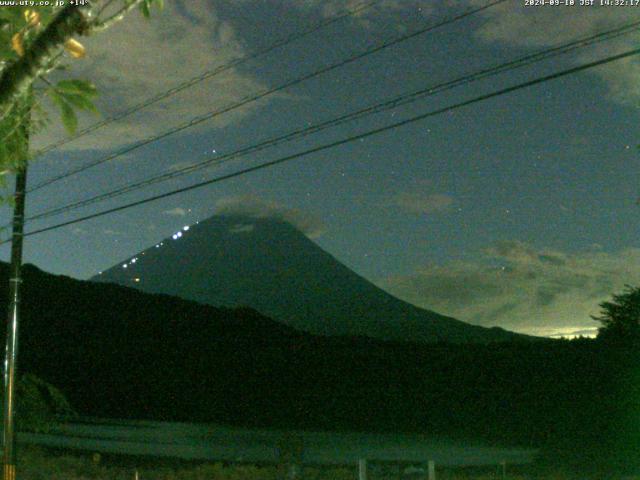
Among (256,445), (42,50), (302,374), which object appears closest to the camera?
(42,50)

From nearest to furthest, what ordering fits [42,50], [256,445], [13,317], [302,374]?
[42,50] < [13,317] < [256,445] < [302,374]

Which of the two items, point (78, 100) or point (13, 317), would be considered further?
point (13, 317)

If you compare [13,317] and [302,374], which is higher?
[302,374]

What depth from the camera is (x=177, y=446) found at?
108 ft

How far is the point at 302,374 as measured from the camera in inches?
2589

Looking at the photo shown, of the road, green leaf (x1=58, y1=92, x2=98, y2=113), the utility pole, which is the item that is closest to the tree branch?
green leaf (x1=58, y1=92, x2=98, y2=113)

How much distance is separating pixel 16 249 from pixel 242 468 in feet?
27.7

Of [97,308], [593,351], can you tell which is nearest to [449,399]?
[593,351]

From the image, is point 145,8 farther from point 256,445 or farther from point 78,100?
point 256,445

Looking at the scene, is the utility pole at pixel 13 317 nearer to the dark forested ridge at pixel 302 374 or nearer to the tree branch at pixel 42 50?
the tree branch at pixel 42 50

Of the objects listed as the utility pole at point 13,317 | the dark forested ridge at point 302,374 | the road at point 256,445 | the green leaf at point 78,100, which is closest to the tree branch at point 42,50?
the green leaf at point 78,100

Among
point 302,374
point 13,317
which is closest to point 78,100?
point 13,317

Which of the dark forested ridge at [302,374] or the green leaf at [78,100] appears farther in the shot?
the dark forested ridge at [302,374]

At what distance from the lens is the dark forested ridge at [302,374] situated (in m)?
43.2
